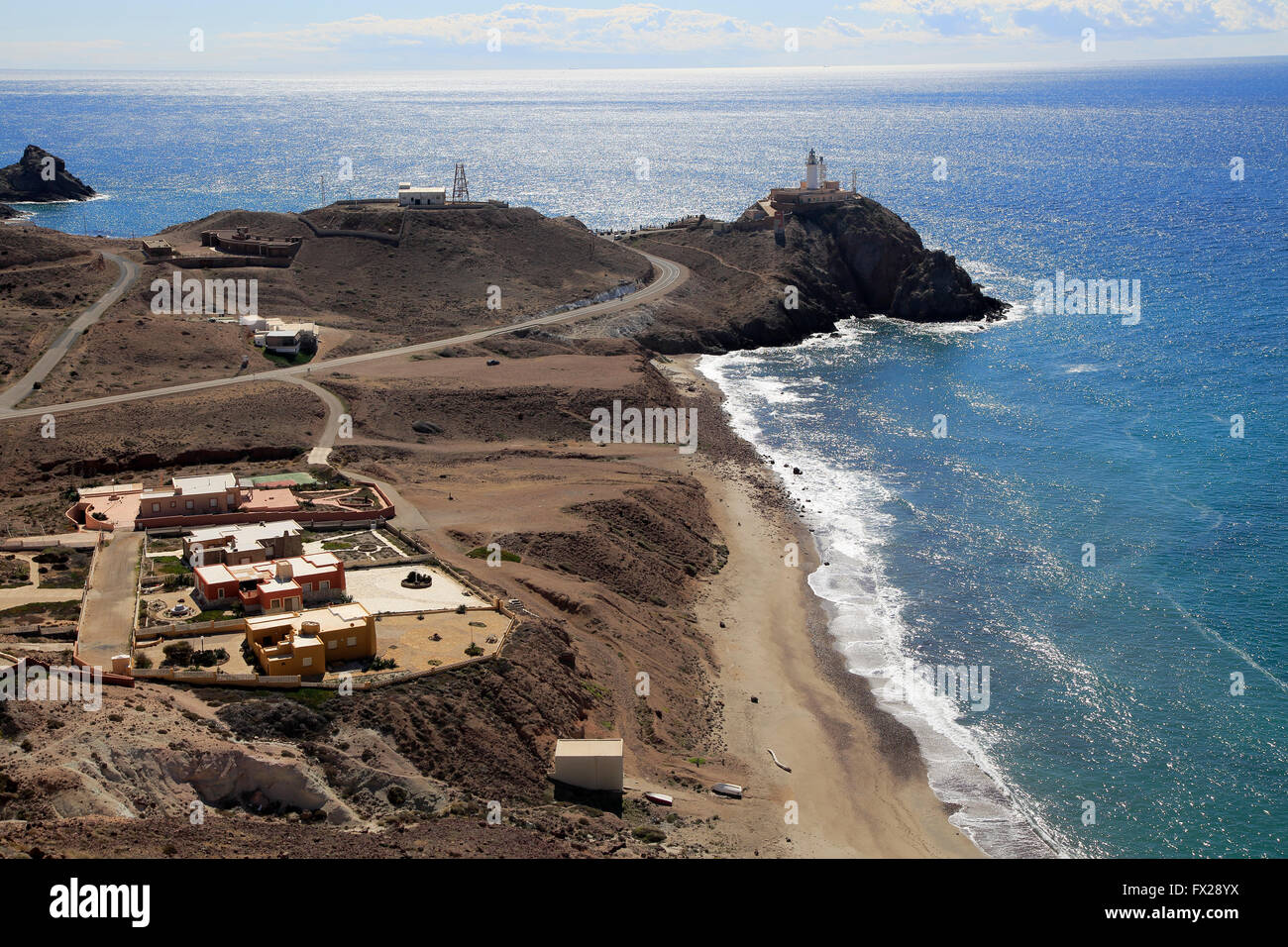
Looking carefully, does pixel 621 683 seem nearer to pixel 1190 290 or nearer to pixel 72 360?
pixel 72 360

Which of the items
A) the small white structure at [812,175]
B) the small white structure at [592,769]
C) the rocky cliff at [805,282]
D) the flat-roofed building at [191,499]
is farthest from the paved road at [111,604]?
the small white structure at [812,175]

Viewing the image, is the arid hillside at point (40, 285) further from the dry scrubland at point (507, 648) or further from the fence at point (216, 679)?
the fence at point (216, 679)

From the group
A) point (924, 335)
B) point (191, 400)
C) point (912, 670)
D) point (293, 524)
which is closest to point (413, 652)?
point (293, 524)

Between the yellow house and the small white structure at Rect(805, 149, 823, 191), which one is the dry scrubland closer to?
the yellow house

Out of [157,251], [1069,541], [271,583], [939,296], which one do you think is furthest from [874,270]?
[271,583]

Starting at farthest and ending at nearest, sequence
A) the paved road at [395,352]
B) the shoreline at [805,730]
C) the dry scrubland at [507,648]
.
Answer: the paved road at [395,352]
the shoreline at [805,730]
the dry scrubland at [507,648]

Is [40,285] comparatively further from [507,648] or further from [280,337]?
[507,648]
